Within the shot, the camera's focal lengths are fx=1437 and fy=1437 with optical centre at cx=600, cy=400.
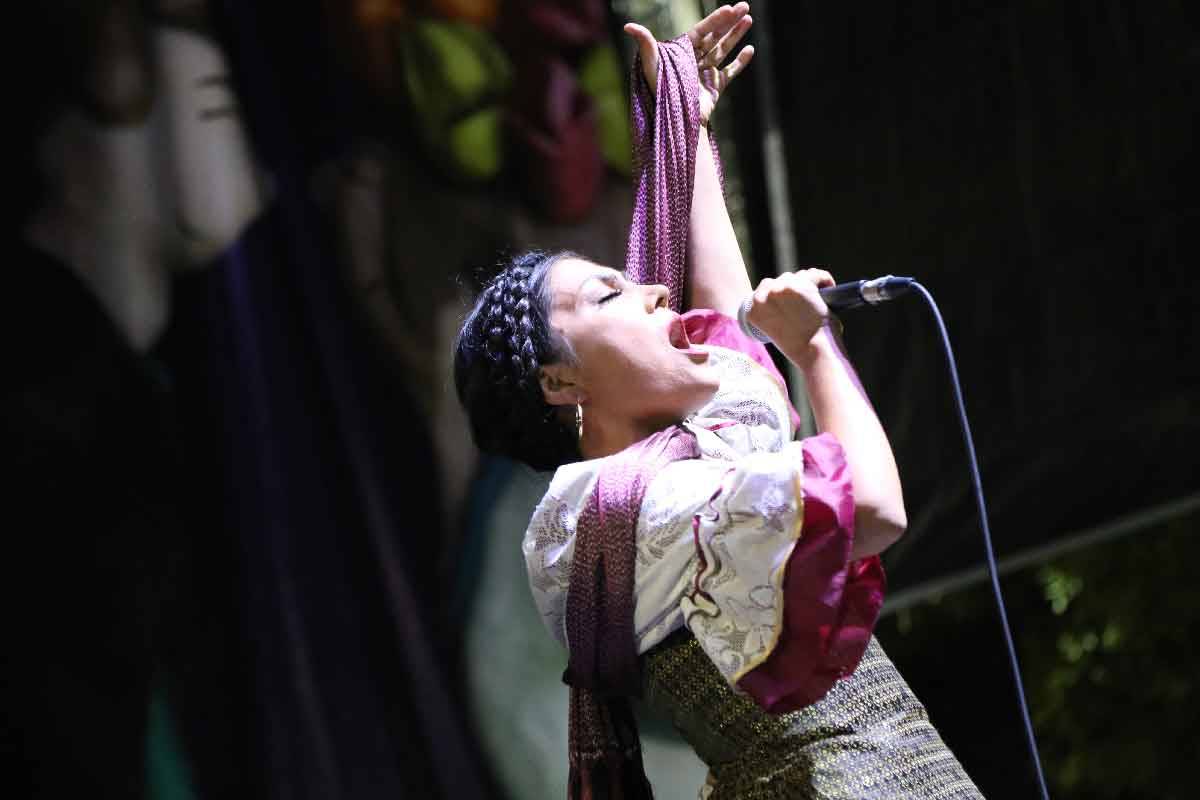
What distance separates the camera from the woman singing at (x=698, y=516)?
131 centimetres

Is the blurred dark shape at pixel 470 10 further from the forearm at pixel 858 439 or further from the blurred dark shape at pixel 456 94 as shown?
the forearm at pixel 858 439

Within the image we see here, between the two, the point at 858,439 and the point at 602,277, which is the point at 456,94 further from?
the point at 858,439

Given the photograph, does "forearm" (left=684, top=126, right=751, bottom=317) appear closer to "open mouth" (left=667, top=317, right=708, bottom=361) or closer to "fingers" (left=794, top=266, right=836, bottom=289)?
Result: "open mouth" (left=667, top=317, right=708, bottom=361)

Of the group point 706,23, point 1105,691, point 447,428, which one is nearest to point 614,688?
point 706,23

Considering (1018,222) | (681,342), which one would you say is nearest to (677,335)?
(681,342)

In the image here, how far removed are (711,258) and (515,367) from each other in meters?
0.34

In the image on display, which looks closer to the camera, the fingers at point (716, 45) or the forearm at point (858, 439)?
the forearm at point (858, 439)

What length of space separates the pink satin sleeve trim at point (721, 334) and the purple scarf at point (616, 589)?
2.0 inches

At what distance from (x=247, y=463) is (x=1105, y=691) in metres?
2.90

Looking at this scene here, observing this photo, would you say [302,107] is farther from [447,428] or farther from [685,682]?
[685,682]

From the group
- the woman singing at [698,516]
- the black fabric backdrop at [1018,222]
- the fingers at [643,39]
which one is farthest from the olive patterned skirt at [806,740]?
the black fabric backdrop at [1018,222]

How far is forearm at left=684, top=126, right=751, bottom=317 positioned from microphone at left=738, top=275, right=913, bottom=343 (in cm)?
33

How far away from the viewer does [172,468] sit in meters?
2.19

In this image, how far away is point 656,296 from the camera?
5.23 feet
